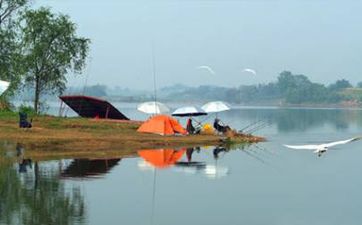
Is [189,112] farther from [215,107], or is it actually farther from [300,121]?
[300,121]

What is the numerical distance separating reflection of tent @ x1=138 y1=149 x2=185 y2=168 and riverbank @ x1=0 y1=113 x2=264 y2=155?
1.64 meters

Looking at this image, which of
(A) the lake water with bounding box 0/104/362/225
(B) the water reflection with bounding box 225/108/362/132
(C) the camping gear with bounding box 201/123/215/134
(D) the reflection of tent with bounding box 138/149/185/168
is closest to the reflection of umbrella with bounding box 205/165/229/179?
(A) the lake water with bounding box 0/104/362/225

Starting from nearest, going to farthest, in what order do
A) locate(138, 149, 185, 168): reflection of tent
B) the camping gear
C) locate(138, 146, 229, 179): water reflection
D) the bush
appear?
1. locate(138, 146, 229, 179): water reflection
2. locate(138, 149, 185, 168): reflection of tent
3. the bush
4. the camping gear

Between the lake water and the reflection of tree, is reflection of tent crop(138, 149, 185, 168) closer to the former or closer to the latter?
the lake water

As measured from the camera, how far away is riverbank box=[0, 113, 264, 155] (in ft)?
124

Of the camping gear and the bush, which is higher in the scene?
the bush

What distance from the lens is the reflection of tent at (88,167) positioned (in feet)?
95.6

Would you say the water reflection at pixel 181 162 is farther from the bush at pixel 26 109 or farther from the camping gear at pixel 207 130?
the bush at pixel 26 109

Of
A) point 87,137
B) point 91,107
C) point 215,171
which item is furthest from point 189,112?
point 215,171

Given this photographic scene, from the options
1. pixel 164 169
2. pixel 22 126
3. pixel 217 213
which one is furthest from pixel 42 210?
pixel 22 126

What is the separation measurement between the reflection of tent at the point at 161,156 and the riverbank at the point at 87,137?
1.64m

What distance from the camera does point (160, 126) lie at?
152ft

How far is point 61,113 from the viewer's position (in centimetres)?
5631

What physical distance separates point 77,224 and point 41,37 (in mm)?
38641
